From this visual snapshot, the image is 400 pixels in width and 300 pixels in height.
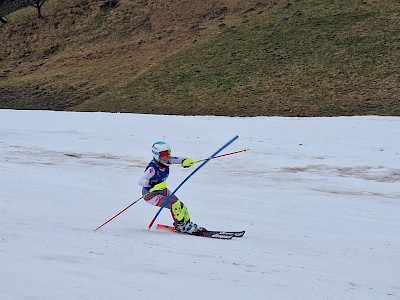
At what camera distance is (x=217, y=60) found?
49094 millimetres

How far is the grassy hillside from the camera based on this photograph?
40969mm

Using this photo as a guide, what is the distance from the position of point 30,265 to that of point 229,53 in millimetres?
42614

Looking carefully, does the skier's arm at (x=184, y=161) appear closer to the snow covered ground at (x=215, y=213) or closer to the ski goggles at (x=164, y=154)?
the ski goggles at (x=164, y=154)

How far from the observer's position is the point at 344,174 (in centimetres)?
1792

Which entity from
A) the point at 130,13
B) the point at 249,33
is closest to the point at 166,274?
the point at 249,33

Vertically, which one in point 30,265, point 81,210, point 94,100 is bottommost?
point 94,100

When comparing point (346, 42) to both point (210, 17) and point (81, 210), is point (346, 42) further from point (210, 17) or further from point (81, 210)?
point (81, 210)

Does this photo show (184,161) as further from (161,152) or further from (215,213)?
(215,213)

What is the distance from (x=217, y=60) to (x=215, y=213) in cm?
3616

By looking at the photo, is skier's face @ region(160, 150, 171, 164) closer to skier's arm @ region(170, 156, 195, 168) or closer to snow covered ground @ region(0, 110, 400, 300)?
skier's arm @ region(170, 156, 195, 168)

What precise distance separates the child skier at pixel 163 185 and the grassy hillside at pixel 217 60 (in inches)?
993

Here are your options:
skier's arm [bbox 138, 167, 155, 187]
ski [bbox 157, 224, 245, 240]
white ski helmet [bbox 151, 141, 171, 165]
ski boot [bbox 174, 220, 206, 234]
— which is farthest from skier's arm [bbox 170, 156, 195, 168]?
ski [bbox 157, 224, 245, 240]

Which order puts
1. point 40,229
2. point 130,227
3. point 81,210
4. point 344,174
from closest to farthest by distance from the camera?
point 40,229 < point 130,227 < point 81,210 < point 344,174

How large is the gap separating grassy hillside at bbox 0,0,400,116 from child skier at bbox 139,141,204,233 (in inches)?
993
